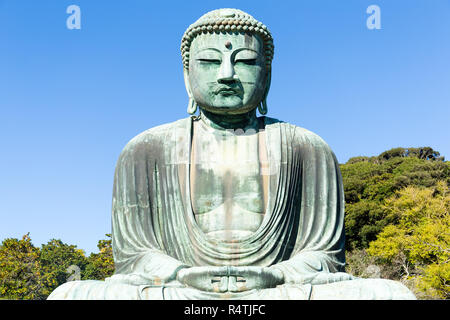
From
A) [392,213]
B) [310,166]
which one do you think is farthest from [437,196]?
[310,166]

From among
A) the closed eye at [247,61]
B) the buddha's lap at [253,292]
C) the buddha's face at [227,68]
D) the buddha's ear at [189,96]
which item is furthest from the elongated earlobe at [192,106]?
the buddha's lap at [253,292]

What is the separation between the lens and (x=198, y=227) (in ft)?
22.9

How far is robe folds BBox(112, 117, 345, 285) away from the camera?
6848 mm

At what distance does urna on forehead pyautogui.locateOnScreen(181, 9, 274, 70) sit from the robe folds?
3.17 ft

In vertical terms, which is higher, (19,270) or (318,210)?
(318,210)

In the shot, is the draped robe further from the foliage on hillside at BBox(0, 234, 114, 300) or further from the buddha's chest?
the foliage on hillside at BBox(0, 234, 114, 300)

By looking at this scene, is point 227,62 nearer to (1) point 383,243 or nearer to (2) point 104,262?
(2) point 104,262

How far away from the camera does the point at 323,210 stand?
738cm

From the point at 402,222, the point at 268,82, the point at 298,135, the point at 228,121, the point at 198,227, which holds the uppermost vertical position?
the point at 268,82

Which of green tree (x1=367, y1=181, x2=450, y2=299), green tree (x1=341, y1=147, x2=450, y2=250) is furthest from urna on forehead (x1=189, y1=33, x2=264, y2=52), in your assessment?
green tree (x1=341, y1=147, x2=450, y2=250)

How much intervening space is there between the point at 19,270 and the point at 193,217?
2022 cm

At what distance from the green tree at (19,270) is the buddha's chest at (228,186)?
1908 centimetres

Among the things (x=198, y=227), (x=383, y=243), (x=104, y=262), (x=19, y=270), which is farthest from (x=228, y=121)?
(x=383, y=243)

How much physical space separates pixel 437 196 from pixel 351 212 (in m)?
4.76
